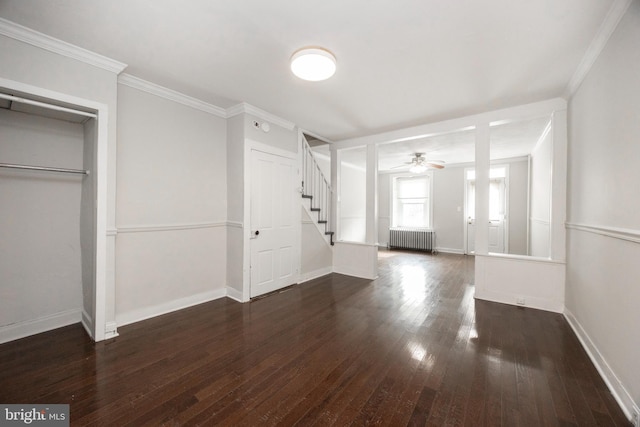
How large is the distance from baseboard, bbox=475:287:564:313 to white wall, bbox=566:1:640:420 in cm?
50

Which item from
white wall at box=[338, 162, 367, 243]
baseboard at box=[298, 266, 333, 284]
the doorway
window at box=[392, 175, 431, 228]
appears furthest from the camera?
window at box=[392, 175, 431, 228]

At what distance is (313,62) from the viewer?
2225mm

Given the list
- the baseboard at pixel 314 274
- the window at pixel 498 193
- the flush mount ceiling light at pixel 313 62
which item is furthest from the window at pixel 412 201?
the flush mount ceiling light at pixel 313 62

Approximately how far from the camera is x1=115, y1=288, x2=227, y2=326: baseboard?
280cm

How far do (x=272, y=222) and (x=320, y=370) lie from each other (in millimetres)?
2365

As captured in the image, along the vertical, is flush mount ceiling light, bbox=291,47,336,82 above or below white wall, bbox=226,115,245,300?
above

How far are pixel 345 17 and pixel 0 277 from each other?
12.5ft

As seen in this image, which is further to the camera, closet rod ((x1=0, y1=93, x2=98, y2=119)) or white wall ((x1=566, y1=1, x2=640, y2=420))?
closet rod ((x1=0, y1=93, x2=98, y2=119))

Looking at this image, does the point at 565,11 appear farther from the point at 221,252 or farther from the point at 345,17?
the point at 221,252

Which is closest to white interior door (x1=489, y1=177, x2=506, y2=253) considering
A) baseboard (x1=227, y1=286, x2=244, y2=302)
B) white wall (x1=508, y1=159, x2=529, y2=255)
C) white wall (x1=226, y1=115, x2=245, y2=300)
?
white wall (x1=508, y1=159, x2=529, y2=255)

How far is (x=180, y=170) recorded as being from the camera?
129 inches

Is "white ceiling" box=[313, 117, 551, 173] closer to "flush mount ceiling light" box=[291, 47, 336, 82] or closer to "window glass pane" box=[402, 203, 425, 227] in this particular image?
"window glass pane" box=[402, 203, 425, 227]

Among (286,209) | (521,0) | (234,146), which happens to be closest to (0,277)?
(234,146)

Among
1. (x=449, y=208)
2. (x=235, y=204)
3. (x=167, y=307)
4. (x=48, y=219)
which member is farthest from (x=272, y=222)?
(x=449, y=208)
